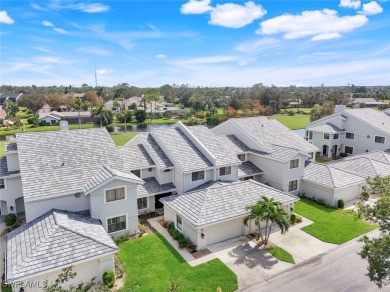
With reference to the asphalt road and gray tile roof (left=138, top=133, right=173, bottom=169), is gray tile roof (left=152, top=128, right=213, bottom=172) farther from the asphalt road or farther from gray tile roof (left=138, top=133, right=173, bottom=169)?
the asphalt road

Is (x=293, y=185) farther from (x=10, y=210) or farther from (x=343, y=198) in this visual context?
(x=10, y=210)

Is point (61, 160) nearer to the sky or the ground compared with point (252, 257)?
nearer to the sky

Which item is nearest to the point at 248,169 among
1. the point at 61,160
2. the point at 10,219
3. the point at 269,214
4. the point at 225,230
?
the point at 225,230

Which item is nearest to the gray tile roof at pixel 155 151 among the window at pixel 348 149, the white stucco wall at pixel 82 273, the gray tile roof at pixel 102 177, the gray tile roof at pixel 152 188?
the gray tile roof at pixel 152 188

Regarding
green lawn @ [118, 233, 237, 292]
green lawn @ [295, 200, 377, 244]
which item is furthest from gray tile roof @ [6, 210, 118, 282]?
green lawn @ [295, 200, 377, 244]

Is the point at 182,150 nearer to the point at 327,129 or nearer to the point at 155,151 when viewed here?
the point at 155,151

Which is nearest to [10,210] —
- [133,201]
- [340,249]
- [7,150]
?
[7,150]
